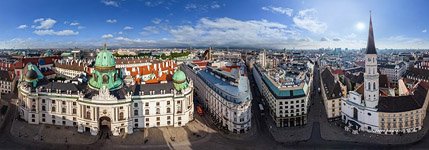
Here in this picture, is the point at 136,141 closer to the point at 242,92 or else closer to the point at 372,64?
the point at 242,92

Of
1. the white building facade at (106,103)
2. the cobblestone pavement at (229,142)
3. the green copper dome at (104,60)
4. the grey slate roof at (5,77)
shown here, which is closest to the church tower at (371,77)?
the cobblestone pavement at (229,142)

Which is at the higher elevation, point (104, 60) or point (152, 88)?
point (104, 60)

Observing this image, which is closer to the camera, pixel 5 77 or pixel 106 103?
pixel 106 103

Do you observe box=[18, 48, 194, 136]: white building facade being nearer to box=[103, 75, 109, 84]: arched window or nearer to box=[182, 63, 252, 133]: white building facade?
box=[103, 75, 109, 84]: arched window

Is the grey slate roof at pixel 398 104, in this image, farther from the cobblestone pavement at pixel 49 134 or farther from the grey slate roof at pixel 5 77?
the grey slate roof at pixel 5 77

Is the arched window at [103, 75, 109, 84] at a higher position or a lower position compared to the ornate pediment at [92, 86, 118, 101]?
higher

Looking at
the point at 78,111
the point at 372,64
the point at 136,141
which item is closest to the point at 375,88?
the point at 372,64

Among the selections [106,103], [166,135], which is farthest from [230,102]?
[106,103]

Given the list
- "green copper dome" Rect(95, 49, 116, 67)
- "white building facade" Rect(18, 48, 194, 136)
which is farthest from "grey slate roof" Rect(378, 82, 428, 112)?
"green copper dome" Rect(95, 49, 116, 67)

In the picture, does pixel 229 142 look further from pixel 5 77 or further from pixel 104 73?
pixel 5 77
